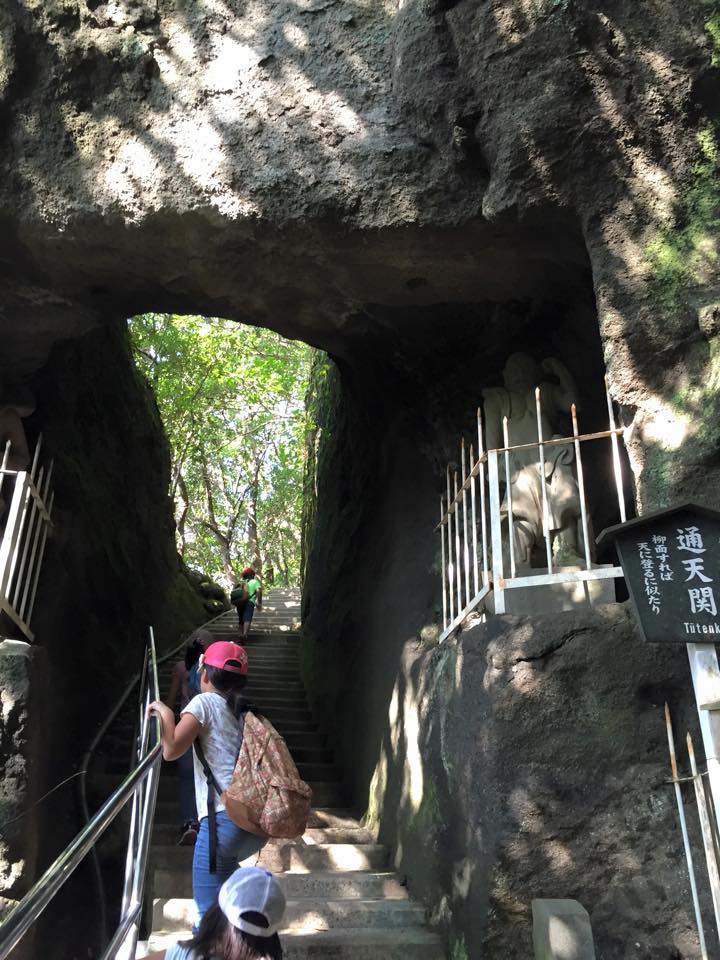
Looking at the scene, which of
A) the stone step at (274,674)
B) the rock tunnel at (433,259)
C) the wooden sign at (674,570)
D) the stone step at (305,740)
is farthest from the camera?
the stone step at (274,674)

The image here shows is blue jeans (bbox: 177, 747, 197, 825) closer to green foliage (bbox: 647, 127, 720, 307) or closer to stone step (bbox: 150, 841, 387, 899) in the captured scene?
stone step (bbox: 150, 841, 387, 899)

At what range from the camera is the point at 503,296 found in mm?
5477

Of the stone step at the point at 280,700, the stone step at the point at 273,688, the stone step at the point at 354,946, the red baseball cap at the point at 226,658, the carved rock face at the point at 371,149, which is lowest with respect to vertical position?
the stone step at the point at 354,946

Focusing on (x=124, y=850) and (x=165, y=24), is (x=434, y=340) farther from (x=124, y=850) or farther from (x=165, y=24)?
(x=124, y=850)

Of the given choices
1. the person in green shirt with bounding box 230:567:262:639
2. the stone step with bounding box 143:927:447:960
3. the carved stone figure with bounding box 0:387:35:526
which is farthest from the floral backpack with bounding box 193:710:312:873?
the person in green shirt with bounding box 230:567:262:639

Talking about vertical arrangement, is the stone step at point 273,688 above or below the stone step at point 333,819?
above

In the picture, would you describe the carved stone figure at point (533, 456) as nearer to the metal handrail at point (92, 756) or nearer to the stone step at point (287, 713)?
the metal handrail at point (92, 756)

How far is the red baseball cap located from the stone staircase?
5.34ft

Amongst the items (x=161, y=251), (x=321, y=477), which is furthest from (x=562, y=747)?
(x=321, y=477)

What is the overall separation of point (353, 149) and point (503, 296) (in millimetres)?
1468

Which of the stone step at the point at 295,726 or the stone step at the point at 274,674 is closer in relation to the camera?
the stone step at the point at 295,726

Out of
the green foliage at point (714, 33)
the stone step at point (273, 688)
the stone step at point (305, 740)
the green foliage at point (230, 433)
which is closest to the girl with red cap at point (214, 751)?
the green foliage at point (714, 33)

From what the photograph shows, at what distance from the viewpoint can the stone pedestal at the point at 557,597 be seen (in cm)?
449

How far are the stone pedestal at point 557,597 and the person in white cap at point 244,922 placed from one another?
281cm
